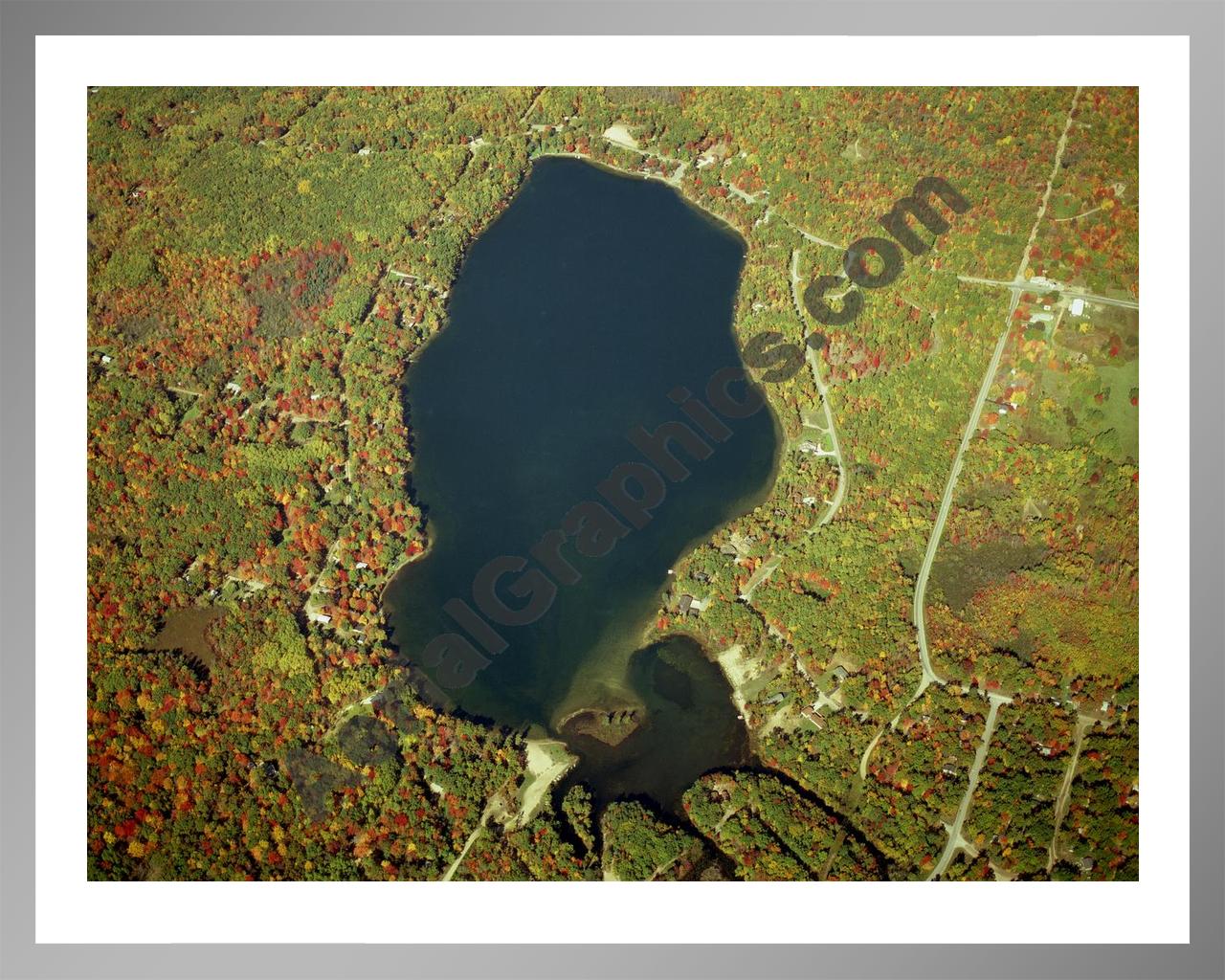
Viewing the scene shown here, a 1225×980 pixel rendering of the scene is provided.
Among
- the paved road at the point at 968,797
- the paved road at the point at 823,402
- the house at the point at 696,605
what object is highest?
the paved road at the point at 823,402

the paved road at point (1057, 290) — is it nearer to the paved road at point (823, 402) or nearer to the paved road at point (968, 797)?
the paved road at point (823, 402)

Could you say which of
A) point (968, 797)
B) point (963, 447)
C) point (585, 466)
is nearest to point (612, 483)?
point (585, 466)

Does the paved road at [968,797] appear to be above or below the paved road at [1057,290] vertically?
below

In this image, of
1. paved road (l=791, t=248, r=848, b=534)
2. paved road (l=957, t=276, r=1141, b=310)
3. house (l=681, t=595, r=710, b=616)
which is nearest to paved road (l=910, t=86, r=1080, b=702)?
paved road (l=957, t=276, r=1141, b=310)

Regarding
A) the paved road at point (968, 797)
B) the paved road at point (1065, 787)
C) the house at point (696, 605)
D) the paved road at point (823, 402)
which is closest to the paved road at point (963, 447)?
the paved road at point (968, 797)

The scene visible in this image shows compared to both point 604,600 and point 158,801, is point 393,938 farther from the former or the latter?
point 604,600

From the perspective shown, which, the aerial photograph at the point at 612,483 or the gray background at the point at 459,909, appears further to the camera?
the aerial photograph at the point at 612,483
